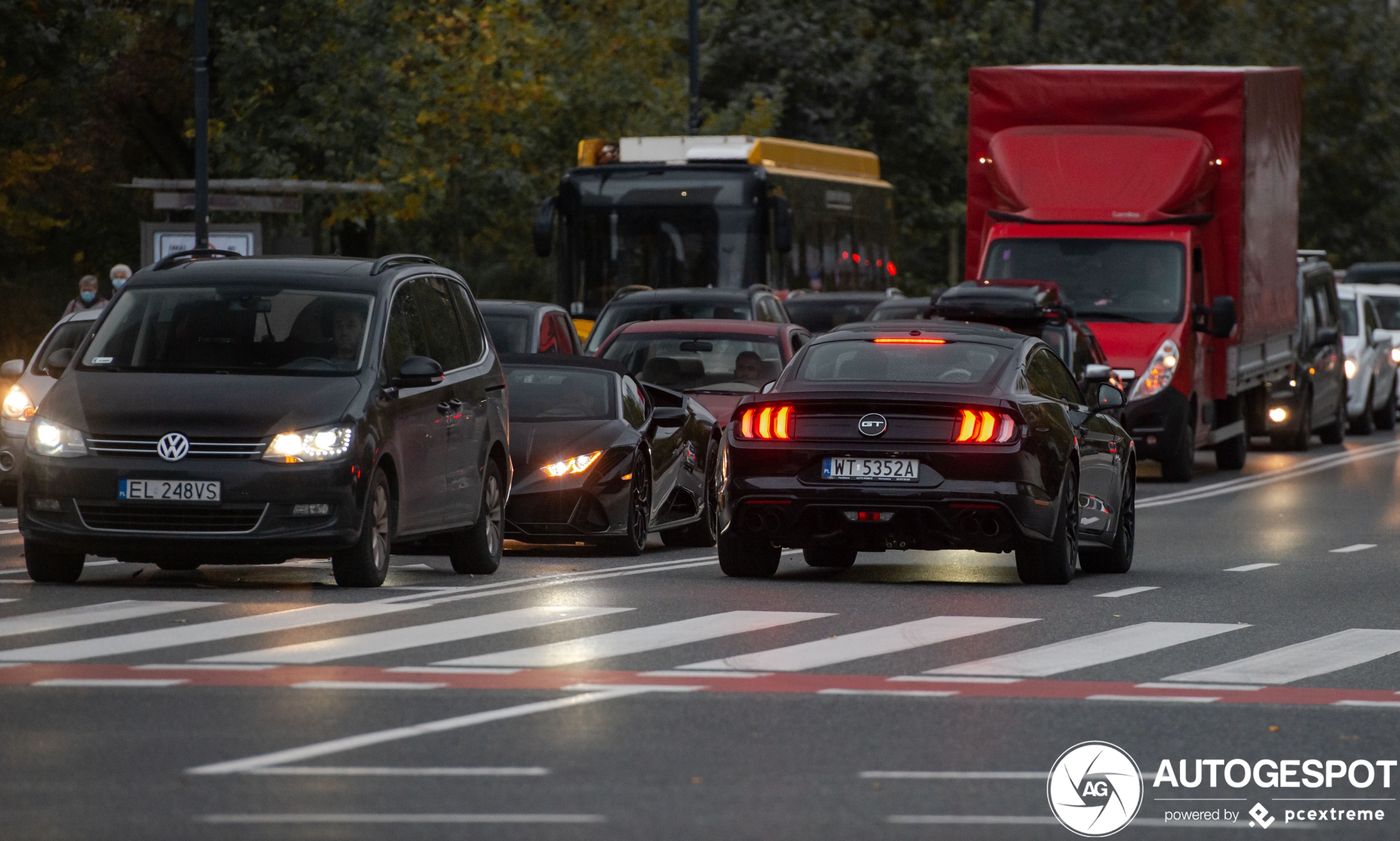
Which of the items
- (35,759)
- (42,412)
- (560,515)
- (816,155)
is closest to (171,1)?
(816,155)

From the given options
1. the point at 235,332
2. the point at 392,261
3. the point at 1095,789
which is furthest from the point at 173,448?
the point at 1095,789

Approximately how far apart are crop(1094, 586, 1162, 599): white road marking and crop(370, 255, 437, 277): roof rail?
4084mm

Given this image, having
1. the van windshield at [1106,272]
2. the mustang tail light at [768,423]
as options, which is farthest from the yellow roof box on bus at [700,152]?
the mustang tail light at [768,423]

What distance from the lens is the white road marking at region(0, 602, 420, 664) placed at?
11.2 m

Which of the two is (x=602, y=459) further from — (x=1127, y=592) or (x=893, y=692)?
(x=893, y=692)

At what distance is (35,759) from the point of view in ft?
27.8

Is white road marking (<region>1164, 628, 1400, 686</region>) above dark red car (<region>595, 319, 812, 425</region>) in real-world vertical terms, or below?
above

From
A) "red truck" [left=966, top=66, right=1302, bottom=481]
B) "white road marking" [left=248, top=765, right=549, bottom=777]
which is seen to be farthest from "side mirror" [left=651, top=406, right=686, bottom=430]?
"white road marking" [left=248, top=765, right=549, bottom=777]

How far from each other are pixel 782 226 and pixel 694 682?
2365 cm

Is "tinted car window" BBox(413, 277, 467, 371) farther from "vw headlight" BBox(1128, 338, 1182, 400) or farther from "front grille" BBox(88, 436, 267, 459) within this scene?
"vw headlight" BBox(1128, 338, 1182, 400)

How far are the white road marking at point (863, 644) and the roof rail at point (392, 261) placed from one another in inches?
148

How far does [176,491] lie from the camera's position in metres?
13.5

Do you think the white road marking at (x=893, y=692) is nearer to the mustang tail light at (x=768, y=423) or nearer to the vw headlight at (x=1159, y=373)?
the mustang tail light at (x=768, y=423)

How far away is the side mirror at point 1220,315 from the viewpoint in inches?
1028
